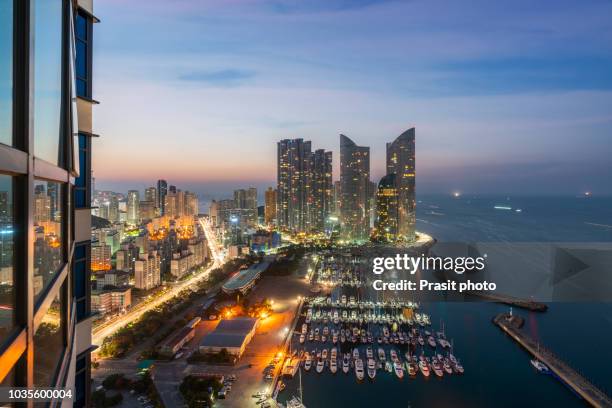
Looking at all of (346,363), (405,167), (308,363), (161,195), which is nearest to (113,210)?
(161,195)

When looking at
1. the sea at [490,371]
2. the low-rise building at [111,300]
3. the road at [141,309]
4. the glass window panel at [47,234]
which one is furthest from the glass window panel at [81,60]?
the low-rise building at [111,300]

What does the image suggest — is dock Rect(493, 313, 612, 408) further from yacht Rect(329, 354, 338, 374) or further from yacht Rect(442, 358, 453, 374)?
yacht Rect(329, 354, 338, 374)

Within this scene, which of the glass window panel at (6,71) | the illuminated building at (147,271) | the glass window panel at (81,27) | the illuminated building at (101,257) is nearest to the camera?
the glass window panel at (6,71)

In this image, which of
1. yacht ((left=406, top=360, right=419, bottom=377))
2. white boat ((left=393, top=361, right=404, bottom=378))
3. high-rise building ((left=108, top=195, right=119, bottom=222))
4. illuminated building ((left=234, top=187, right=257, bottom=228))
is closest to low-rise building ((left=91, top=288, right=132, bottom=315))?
white boat ((left=393, top=361, right=404, bottom=378))

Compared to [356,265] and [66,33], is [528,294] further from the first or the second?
[66,33]

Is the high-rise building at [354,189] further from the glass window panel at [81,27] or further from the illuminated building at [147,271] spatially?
the glass window panel at [81,27]

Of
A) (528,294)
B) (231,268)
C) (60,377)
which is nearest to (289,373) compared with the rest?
(60,377)
